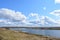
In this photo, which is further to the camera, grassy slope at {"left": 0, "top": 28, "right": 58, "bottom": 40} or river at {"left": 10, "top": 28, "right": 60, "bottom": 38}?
river at {"left": 10, "top": 28, "right": 60, "bottom": 38}

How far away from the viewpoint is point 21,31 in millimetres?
12680

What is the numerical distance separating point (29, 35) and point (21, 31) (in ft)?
2.08

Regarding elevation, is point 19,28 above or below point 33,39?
above

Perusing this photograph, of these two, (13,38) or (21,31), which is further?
(21,31)

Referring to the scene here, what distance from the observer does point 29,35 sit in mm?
12516

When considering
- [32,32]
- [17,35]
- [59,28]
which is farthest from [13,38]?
[59,28]

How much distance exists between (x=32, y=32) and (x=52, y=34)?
1.39 metres

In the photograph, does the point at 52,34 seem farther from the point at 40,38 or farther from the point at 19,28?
the point at 19,28

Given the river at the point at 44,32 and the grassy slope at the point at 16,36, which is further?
the river at the point at 44,32

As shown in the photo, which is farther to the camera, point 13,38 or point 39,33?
point 39,33

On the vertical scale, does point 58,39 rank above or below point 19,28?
below

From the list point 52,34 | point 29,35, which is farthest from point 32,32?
point 52,34

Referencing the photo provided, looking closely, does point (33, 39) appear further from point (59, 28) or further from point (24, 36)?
point (59, 28)

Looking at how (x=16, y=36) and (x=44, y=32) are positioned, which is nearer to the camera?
(x=16, y=36)
